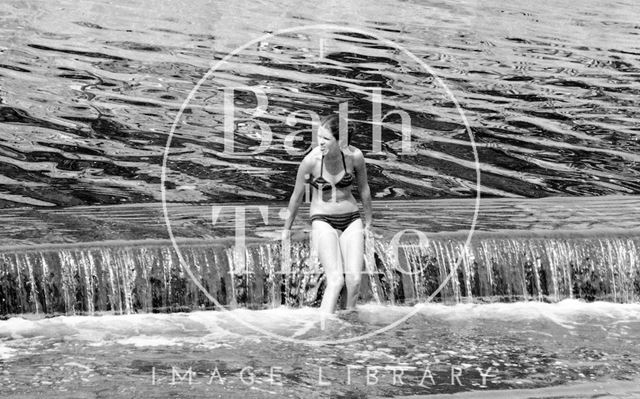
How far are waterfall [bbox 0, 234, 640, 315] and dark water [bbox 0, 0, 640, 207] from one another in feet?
12.2

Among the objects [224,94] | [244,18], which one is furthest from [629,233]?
[244,18]

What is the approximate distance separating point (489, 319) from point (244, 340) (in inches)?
109

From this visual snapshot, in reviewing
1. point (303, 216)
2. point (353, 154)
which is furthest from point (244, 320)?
point (303, 216)

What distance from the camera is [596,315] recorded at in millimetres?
13844

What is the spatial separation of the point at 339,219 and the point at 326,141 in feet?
3.35

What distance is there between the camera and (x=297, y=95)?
24.0m

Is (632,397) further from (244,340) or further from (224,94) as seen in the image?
(224,94)

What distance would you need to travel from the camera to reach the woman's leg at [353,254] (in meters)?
13.1

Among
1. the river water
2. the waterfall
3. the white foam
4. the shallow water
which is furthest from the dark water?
the shallow water

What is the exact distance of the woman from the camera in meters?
12.9

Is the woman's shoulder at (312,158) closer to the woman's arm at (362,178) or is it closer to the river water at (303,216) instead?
the woman's arm at (362,178)
